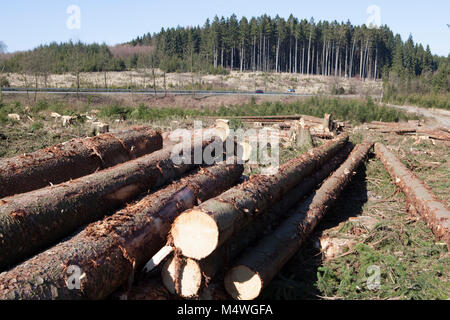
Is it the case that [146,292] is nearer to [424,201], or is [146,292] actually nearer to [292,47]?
[424,201]

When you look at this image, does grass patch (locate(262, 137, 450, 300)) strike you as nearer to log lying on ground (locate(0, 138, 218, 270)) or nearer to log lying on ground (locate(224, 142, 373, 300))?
log lying on ground (locate(224, 142, 373, 300))

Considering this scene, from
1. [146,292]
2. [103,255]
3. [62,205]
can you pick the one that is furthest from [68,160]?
[146,292]

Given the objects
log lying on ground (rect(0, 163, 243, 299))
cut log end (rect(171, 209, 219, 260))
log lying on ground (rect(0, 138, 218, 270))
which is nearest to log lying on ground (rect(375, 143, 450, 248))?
cut log end (rect(171, 209, 219, 260))

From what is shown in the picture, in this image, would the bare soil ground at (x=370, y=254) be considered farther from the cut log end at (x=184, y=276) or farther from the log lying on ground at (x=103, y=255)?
the log lying on ground at (x=103, y=255)

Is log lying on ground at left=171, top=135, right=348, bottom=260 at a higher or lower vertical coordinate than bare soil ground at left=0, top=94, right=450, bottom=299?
higher

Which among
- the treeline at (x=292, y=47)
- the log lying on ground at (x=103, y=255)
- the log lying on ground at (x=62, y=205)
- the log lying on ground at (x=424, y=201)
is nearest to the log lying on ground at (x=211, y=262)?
the log lying on ground at (x=103, y=255)

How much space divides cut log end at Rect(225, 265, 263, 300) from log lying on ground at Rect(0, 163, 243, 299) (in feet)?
2.77

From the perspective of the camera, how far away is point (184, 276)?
337cm

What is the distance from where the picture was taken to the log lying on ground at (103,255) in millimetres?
2670

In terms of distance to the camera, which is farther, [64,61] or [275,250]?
[64,61]

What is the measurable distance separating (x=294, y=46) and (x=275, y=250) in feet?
249

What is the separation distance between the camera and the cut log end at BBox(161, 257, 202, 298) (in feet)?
10.9

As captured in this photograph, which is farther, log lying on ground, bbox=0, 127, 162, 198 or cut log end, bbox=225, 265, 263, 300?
log lying on ground, bbox=0, 127, 162, 198

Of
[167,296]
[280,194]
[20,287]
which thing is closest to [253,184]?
[280,194]
